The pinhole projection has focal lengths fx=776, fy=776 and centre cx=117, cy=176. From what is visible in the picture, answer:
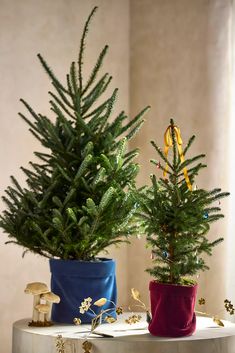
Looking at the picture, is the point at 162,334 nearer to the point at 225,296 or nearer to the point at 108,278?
the point at 108,278

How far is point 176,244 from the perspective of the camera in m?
2.41

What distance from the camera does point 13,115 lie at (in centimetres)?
371

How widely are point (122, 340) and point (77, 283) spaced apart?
1.10 ft

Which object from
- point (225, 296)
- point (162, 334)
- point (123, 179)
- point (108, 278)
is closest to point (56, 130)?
point (123, 179)

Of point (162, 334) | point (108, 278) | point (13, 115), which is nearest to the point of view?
point (162, 334)

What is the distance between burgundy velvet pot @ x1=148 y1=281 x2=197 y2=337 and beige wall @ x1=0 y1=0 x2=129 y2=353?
139cm

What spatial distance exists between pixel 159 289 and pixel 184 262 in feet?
0.38

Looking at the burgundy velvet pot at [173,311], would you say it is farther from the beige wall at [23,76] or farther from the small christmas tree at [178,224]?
the beige wall at [23,76]

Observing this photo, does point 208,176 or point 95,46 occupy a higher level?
point 95,46

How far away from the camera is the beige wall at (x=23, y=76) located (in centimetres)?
368

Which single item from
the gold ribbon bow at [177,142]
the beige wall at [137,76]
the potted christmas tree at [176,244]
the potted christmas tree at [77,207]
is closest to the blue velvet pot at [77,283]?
the potted christmas tree at [77,207]

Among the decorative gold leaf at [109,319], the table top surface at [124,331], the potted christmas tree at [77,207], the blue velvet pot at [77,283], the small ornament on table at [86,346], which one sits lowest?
the small ornament on table at [86,346]

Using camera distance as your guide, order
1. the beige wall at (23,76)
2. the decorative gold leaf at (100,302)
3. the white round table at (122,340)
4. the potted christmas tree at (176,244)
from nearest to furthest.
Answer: the white round table at (122,340) < the potted christmas tree at (176,244) < the decorative gold leaf at (100,302) < the beige wall at (23,76)

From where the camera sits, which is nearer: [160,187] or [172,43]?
[160,187]
